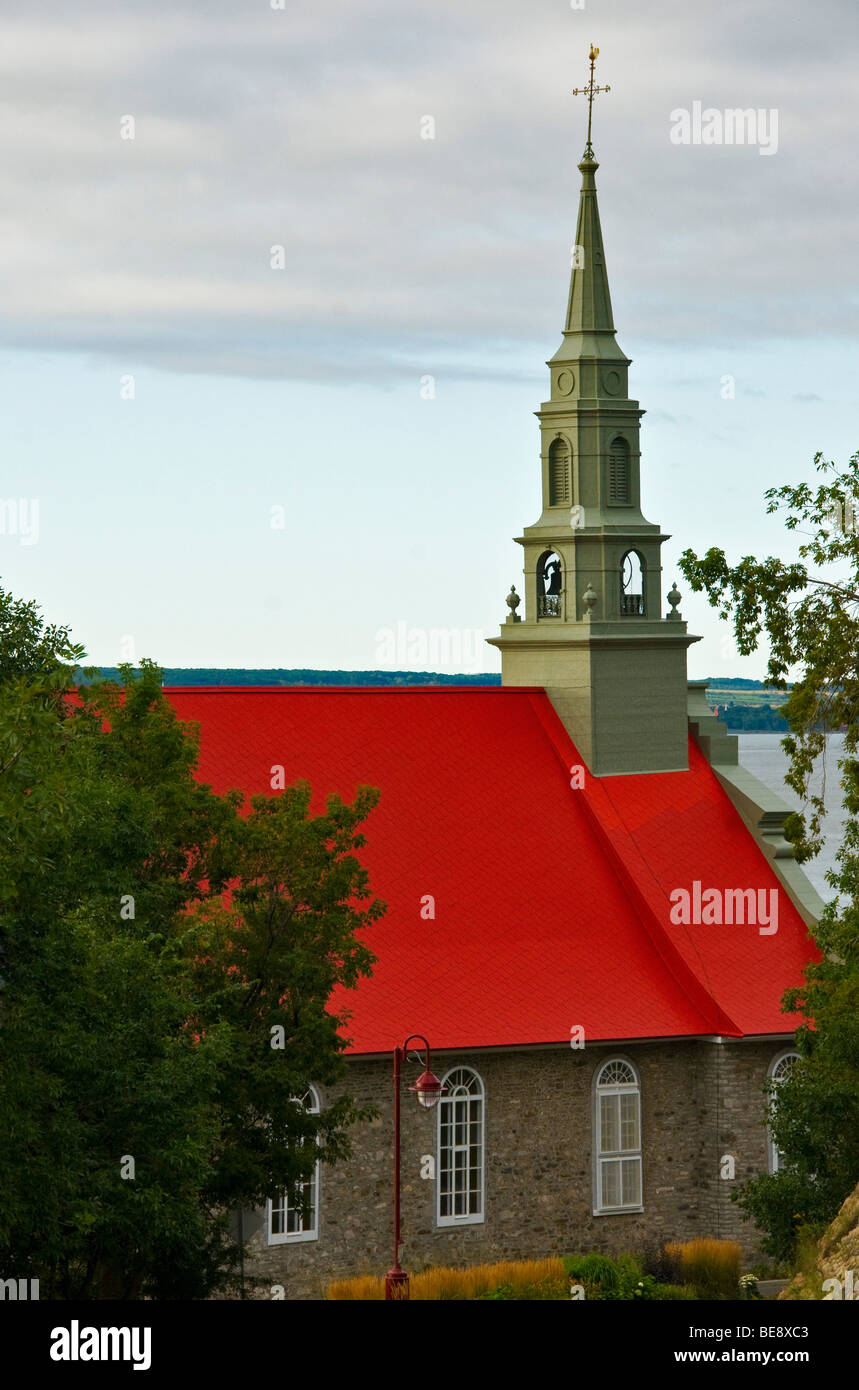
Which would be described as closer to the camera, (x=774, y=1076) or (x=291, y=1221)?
(x=291, y=1221)

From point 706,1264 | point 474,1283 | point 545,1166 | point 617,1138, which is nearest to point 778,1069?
point 617,1138

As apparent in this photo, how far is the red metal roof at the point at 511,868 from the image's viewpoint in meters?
33.2

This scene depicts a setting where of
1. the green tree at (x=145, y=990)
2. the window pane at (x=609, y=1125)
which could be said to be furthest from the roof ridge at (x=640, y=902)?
the green tree at (x=145, y=990)

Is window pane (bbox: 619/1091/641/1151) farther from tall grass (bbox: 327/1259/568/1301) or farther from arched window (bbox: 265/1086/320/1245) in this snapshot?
arched window (bbox: 265/1086/320/1245)

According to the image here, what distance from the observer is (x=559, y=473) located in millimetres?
39938

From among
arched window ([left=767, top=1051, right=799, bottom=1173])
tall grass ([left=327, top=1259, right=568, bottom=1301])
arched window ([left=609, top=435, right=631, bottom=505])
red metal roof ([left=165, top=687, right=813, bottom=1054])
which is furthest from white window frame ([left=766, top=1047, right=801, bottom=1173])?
arched window ([left=609, top=435, right=631, bottom=505])

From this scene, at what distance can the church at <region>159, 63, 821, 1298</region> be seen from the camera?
3209 centimetres

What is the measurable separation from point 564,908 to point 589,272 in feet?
44.4

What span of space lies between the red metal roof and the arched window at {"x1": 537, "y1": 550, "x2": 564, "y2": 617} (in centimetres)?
213

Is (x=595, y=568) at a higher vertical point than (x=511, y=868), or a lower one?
higher

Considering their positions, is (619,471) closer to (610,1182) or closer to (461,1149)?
(610,1182)

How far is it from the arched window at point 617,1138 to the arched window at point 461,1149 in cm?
227
